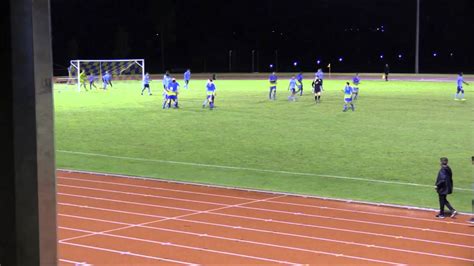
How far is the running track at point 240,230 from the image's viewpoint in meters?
8.85

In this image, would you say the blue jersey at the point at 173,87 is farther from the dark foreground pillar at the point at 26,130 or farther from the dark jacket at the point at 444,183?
the dark foreground pillar at the point at 26,130

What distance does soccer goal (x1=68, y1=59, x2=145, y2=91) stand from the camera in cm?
5306

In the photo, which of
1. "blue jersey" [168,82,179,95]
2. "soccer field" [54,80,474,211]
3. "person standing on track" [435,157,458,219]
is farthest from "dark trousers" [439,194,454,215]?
"blue jersey" [168,82,179,95]

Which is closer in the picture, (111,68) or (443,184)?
(443,184)

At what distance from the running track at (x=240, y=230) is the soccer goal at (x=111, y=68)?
39497mm

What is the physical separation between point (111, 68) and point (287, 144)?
3836cm

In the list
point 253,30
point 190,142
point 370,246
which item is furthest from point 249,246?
point 253,30

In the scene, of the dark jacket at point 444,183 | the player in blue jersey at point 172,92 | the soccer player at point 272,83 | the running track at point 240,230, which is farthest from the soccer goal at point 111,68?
the dark jacket at point 444,183

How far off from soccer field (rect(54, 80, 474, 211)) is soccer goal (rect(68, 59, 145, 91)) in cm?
1804

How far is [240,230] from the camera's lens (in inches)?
409

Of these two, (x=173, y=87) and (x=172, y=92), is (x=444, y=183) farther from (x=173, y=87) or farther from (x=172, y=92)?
(x=172, y=92)

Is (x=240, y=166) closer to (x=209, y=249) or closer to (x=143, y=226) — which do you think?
(x=143, y=226)

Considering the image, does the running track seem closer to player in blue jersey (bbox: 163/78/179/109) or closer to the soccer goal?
player in blue jersey (bbox: 163/78/179/109)

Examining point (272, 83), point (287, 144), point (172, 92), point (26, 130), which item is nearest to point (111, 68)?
point (272, 83)
